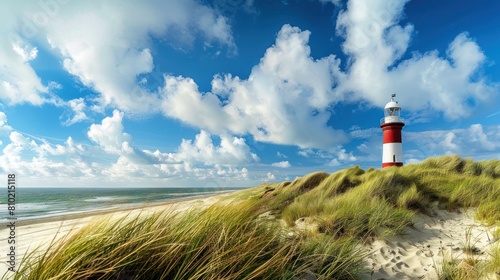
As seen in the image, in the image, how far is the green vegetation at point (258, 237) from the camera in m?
2.63

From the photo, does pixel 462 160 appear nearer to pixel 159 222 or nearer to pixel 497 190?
pixel 497 190

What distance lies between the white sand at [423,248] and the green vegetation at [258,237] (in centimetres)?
25

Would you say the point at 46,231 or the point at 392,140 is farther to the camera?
the point at 392,140

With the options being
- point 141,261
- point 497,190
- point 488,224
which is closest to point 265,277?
point 141,261

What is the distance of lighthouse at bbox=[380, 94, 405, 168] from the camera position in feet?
54.1

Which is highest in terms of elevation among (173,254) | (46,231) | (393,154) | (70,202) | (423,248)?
(393,154)

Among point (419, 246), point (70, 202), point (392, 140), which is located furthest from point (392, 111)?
point (70, 202)

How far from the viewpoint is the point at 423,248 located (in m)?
5.05

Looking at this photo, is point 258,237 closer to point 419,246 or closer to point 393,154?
point 419,246

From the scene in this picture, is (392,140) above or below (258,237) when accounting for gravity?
above

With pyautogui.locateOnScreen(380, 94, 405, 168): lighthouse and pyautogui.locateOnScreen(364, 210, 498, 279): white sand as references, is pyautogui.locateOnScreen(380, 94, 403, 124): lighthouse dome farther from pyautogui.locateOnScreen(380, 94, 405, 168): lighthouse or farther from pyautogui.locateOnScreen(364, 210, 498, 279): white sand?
pyautogui.locateOnScreen(364, 210, 498, 279): white sand

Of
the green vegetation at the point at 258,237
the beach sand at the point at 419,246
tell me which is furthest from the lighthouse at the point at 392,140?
the beach sand at the point at 419,246

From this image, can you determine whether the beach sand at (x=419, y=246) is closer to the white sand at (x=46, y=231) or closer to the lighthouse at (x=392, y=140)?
the white sand at (x=46, y=231)

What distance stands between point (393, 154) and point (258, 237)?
1580 centimetres
